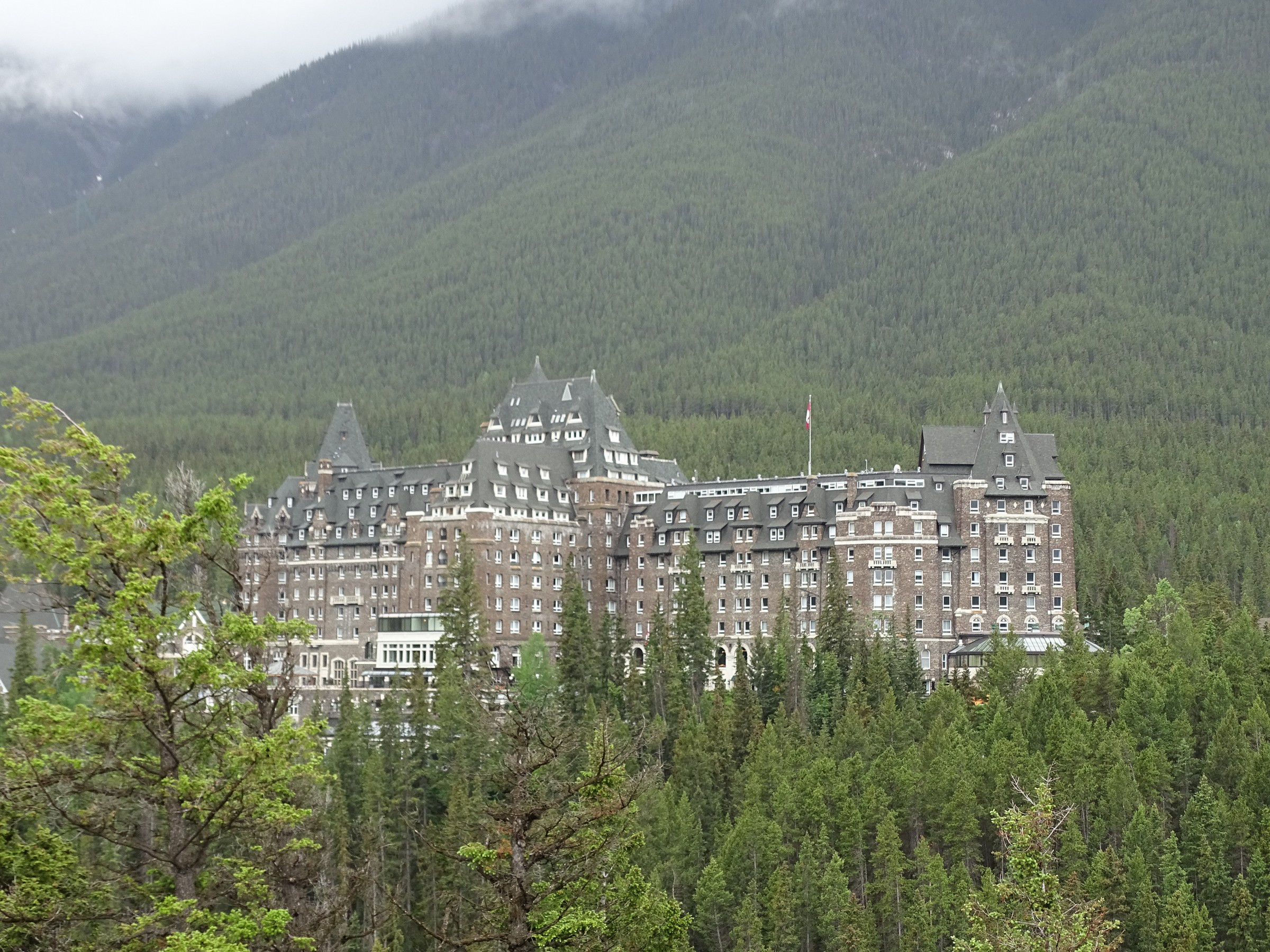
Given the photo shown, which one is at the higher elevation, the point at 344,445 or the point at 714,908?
the point at 344,445

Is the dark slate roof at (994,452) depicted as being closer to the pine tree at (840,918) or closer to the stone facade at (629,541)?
the stone facade at (629,541)

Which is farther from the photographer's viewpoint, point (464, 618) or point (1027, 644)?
point (464, 618)

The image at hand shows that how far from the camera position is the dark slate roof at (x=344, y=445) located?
188000 mm

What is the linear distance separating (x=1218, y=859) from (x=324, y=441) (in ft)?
390

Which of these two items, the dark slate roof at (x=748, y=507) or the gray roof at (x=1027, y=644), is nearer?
the gray roof at (x=1027, y=644)

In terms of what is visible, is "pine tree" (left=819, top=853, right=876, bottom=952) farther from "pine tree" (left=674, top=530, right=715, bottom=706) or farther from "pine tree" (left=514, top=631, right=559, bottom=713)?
"pine tree" (left=674, top=530, right=715, bottom=706)

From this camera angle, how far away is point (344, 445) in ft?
623

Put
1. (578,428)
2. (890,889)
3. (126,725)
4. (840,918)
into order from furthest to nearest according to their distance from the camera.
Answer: (578,428), (890,889), (840,918), (126,725)

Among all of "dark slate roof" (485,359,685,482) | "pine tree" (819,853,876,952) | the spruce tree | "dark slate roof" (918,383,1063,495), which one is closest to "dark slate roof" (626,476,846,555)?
"dark slate roof" (485,359,685,482)

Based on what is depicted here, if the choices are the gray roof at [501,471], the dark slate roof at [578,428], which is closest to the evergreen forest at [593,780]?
the gray roof at [501,471]

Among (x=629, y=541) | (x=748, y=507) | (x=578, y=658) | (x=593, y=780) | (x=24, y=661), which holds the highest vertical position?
(x=748, y=507)

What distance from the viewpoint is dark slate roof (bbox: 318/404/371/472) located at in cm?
18800

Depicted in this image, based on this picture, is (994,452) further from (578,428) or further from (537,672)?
(578,428)

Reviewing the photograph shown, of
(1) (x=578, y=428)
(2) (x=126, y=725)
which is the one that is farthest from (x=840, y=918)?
(1) (x=578, y=428)
